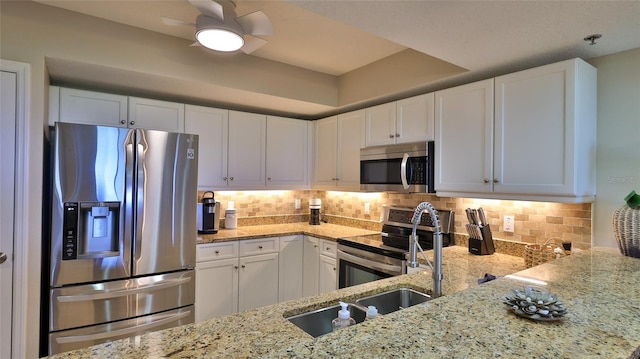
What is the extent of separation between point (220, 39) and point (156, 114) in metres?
1.28

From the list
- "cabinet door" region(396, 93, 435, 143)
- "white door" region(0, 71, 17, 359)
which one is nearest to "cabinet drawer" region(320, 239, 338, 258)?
"cabinet door" region(396, 93, 435, 143)

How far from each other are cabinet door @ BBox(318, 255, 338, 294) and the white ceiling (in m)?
1.86

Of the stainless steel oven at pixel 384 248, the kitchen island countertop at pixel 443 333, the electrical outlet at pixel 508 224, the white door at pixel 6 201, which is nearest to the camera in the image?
the kitchen island countertop at pixel 443 333

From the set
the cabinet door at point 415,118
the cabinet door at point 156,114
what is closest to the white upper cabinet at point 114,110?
the cabinet door at point 156,114

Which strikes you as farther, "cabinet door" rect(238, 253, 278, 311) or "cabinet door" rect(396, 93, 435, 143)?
"cabinet door" rect(238, 253, 278, 311)

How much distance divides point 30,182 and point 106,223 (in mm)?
475

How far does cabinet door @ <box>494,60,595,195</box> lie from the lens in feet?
6.40

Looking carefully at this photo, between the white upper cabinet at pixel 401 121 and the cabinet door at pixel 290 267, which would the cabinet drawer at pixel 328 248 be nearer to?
the cabinet door at pixel 290 267


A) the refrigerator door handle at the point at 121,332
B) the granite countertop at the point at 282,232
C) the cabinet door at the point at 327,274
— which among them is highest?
the granite countertop at the point at 282,232

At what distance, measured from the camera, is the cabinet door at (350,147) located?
3305mm

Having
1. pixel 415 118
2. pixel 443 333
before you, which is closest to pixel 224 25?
pixel 415 118

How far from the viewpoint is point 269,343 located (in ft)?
3.12

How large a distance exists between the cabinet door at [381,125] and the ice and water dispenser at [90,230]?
2.11 metres

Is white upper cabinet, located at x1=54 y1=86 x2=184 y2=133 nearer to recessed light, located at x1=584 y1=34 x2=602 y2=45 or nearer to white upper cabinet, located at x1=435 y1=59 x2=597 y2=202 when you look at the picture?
white upper cabinet, located at x1=435 y1=59 x2=597 y2=202
